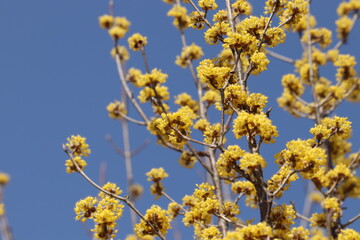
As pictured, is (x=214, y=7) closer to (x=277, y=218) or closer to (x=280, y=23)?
(x=280, y=23)

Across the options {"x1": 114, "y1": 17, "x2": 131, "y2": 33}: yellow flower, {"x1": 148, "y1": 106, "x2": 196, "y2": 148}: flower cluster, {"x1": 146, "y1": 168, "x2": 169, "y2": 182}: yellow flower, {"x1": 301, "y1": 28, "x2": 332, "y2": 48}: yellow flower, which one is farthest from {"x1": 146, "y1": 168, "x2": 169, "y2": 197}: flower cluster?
{"x1": 301, "y1": 28, "x2": 332, "y2": 48}: yellow flower

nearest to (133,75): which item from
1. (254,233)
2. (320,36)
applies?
(320,36)

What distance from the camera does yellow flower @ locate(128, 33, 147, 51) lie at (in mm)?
7630

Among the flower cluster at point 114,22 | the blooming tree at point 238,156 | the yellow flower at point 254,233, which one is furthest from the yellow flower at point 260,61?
the flower cluster at point 114,22

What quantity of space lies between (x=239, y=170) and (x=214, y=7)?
6.52 ft

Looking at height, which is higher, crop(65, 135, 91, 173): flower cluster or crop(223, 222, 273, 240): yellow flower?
crop(65, 135, 91, 173): flower cluster

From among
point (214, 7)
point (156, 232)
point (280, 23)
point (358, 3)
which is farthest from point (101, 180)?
point (358, 3)

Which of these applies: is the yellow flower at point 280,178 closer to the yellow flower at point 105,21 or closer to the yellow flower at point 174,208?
the yellow flower at point 174,208

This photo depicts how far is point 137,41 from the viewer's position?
7676mm

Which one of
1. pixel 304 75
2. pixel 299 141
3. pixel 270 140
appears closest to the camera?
pixel 299 141

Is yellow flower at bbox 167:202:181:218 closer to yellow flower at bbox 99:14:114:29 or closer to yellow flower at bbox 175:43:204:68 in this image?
yellow flower at bbox 175:43:204:68

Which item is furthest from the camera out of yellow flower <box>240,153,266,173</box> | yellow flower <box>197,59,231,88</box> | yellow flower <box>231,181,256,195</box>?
yellow flower <box>231,181,256,195</box>

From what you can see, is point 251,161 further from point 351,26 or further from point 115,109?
point 351,26

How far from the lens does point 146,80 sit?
7387 mm
